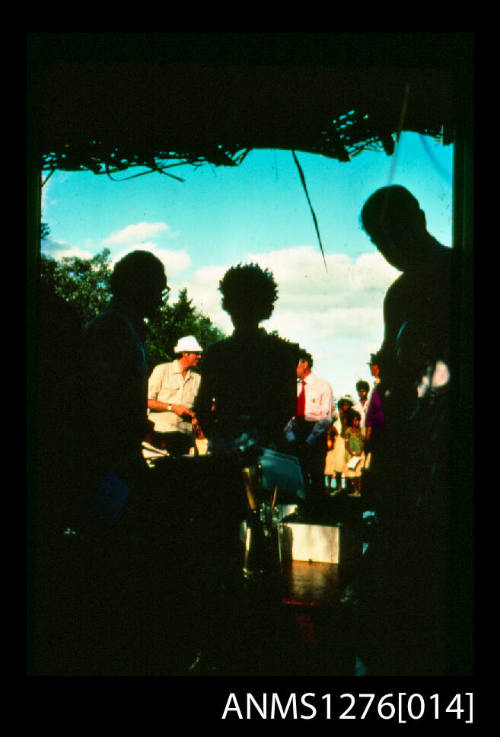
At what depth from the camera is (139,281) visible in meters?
2.42

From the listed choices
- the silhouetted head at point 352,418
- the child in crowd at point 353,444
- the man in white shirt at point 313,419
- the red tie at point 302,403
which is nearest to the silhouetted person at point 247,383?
the man in white shirt at point 313,419

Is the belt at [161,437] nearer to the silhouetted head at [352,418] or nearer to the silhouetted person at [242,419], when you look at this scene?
the silhouetted person at [242,419]

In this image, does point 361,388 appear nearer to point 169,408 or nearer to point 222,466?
point 169,408

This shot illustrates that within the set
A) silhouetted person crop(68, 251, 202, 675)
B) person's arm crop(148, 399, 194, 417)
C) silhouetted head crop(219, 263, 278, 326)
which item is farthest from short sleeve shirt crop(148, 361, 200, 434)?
silhouetted person crop(68, 251, 202, 675)

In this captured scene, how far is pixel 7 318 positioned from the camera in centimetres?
162

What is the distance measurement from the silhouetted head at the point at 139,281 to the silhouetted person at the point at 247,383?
20.6 inches

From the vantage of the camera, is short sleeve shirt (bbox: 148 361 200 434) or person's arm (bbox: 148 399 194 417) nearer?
person's arm (bbox: 148 399 194 417)

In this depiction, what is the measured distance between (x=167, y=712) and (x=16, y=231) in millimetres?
1405

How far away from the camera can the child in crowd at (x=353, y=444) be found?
7.82 meters

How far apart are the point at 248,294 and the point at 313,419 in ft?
9.46

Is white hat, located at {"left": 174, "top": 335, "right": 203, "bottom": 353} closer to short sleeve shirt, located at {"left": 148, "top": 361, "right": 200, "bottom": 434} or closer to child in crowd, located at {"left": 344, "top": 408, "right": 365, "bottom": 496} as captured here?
short sleeve shirt, located at {"left": 148, "top": 361, "right": 200, "bottom": 434}

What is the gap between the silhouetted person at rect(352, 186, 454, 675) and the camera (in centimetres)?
185

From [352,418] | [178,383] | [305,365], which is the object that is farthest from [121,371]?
[352,418]

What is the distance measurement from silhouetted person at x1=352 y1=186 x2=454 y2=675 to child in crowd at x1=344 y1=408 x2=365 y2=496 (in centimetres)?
567
